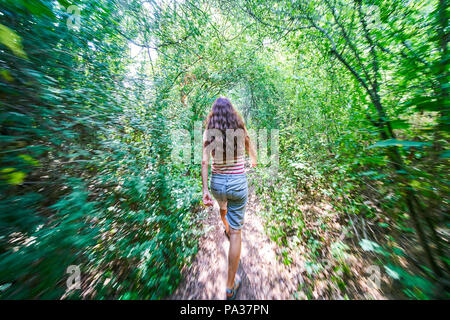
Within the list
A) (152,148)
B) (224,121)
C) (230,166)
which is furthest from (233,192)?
(152,148)

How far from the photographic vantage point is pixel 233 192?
6.07 ft

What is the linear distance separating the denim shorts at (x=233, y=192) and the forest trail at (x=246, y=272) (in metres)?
0.87

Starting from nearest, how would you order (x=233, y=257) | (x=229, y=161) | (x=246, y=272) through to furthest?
1. (x=233, y=257)
2. (x=229, y=161)
3. (x=246, y=272)

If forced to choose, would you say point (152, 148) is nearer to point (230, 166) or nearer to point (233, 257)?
point (230, 166)

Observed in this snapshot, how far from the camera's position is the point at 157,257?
170 centimetres

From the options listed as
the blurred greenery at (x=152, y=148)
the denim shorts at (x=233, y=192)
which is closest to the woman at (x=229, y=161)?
the denim shorts at (x=233, y=192)

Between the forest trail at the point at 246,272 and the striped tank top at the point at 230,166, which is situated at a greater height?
the striped tank top at the point at 230,166

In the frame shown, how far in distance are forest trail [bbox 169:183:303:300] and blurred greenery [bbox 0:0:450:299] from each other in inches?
6.3

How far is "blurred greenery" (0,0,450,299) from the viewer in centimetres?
83

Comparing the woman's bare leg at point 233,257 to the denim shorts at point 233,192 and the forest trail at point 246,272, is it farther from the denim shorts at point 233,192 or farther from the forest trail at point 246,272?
the forest trail at point 246,272

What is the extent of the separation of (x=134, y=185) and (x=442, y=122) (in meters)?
2.55

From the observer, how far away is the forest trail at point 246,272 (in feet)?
6.00

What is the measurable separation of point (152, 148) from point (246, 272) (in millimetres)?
2321

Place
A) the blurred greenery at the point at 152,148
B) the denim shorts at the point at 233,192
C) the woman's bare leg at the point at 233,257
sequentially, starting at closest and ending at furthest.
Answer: the blurred greenery at the point at 152,148, the woman's bare leg at the point at 233,257, the denim shorts at the point at 233,192
